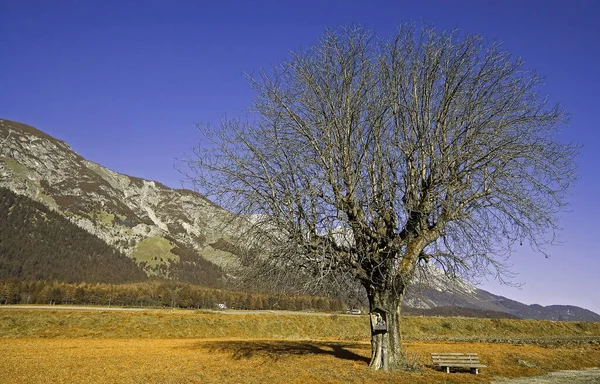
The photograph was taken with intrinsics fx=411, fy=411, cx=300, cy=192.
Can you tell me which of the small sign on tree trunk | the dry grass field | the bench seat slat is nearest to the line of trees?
the dry grass field

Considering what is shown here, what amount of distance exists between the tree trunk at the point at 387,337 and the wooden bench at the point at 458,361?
192cm

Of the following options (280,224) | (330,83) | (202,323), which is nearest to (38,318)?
(202,323)

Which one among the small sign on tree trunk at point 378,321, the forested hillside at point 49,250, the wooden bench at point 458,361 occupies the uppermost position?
the forested hillside at point 49,250

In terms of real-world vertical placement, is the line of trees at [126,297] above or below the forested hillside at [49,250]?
below

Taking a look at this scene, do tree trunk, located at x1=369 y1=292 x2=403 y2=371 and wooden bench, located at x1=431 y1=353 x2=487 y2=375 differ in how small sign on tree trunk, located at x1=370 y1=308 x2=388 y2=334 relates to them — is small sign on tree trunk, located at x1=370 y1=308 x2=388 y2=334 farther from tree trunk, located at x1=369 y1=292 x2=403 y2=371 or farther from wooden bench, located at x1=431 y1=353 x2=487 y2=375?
wooden bench, located at x1=431 y1=353 x2=487 y2=375

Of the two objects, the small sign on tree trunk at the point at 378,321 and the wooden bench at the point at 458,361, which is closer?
the small sign on tree trunk at the point at 378,321

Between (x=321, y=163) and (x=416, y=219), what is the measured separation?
3825 mm

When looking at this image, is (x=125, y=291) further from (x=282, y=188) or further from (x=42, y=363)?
(x=282, y=188)

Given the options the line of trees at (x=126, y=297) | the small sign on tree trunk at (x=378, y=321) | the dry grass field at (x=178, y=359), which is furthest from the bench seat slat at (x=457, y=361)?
the line of trees at (x=126, y=297)

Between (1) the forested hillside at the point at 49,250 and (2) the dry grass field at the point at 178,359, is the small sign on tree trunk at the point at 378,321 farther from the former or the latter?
(1) the forested hillside at the point at 49,250

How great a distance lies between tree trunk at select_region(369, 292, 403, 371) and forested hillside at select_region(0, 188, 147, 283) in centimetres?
14567

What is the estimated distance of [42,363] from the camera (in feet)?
49.4

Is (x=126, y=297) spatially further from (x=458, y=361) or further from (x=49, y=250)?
(x=49, y=250)

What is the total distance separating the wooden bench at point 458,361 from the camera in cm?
1459
